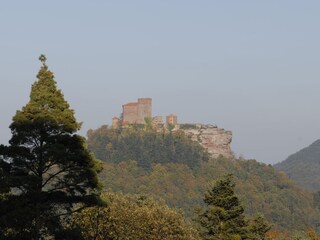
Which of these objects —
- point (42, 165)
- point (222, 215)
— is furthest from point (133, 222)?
point (42, 165)

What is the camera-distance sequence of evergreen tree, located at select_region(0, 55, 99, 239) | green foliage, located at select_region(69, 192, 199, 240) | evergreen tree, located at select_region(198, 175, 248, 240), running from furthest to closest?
1. green foliage, located at select_region(69, 192, 199, 240)
2. evergreen tree, located at select_region(198, 175, 248, 240)
3. evergreen tree, located at select_region(0, 55, 99, 239)

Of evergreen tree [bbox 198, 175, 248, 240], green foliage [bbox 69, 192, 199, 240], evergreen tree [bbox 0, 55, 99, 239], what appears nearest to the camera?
evergreen tree [bbox 0, 55, 99, 239]

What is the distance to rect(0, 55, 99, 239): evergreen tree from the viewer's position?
22234 millimetres

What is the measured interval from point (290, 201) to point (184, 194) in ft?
115

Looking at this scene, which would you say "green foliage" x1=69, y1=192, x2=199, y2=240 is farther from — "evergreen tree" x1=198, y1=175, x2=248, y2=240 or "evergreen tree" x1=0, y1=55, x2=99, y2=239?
"evergreen tree" x1=0, y1=55, x2=99, y2=239

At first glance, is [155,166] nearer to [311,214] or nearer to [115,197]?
[311,214]

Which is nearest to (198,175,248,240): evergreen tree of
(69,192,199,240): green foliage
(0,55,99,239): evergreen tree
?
(69,192,199,240): green foliage

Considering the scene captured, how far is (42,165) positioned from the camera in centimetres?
2283

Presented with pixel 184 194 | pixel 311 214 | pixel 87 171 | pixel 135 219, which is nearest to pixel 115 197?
pixel 135 219

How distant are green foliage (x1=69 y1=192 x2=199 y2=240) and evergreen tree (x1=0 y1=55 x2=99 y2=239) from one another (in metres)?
15.8

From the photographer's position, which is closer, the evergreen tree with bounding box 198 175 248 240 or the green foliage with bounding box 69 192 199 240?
the evergreen tree with bounding box 198 175 248 240

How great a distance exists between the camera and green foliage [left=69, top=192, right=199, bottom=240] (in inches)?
1554

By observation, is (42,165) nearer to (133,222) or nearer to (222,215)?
(222,215)

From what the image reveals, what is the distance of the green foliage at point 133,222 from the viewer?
39.5 m
